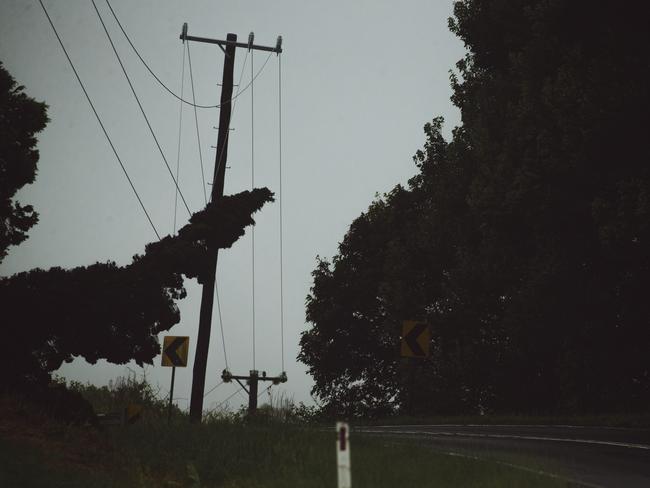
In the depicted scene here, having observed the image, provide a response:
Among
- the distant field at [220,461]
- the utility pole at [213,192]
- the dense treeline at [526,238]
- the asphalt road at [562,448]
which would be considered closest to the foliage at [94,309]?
the utility pole at [213,192]

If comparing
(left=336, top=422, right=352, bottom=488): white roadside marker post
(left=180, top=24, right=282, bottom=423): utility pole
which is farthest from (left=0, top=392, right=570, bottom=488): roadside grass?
(left=336, top=422, right=352, bottom=488): white roadside marker post

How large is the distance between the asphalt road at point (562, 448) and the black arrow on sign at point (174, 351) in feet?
17.2

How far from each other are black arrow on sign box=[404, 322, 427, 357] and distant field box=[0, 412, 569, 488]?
4.43 metres

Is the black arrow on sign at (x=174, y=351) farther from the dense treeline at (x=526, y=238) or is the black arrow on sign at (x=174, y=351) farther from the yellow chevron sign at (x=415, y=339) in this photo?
the dense treeline at (x=526, y=238)

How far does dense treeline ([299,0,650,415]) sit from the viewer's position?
17953 millimetres

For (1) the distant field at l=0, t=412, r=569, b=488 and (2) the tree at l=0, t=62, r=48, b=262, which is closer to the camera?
(1) the distant field at l=0, t=412, r=569, b=488

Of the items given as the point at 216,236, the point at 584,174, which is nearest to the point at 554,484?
the point at 216,236

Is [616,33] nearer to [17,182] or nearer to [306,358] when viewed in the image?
[17,182]

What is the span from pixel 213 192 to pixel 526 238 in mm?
10146

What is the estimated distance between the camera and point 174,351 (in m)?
18.5

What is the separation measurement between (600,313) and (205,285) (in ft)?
39.1

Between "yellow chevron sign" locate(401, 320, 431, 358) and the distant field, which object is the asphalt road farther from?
"yellow chevron sign" locate(401, 320, 431, 358)

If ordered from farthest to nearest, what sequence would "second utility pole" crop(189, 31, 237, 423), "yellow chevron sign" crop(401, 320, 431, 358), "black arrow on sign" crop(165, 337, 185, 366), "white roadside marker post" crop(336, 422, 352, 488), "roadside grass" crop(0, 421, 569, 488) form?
"black arrow on sign" crop(165, 337, 185, 366) → "second utility pole" crop(189, 31, 237, 423) → "yellow chevron sign" crop(401, 320, 431, 358) → "roadside grass" crop(0, 421, 569, 488) → "white roadside marker post" crop(336, 422, 352, 488)

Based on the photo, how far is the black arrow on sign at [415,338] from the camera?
57.7 ft
